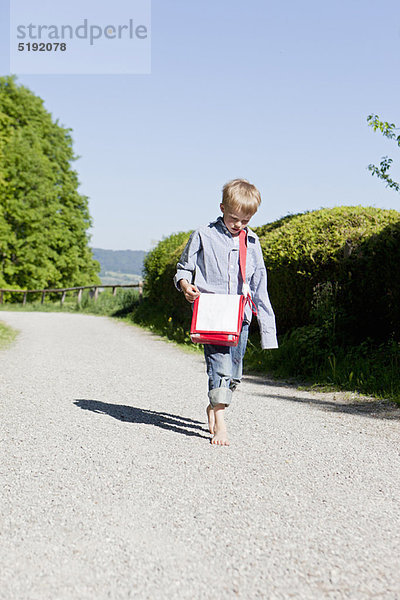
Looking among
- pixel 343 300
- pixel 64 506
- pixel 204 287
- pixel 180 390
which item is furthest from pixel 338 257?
pixel 64 506

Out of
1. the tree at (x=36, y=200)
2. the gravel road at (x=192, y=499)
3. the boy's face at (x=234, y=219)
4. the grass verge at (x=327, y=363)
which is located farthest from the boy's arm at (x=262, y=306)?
the tree at (x=36, y=200)

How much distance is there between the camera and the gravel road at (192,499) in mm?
2221

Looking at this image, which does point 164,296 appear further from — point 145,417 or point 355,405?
Result: point 145,417

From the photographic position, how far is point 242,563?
7.68 feet

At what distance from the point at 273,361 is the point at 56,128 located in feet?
107

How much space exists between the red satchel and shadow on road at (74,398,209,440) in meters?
0.80

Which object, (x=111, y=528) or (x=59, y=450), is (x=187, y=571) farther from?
(x=59, y=450)

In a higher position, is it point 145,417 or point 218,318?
point 218,318

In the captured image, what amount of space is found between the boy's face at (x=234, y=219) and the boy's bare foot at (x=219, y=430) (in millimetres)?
1271

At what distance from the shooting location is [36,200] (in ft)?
108

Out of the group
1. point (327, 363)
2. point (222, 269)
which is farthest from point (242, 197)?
point (327, 363)

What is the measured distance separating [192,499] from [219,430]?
1127 millimetres

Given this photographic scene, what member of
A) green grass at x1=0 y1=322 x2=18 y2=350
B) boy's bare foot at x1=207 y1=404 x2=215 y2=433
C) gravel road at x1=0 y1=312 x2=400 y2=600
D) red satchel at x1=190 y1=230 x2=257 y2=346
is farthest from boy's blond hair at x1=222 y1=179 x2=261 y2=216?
green grass at x1=0 y1=322 x2=18 y2=350

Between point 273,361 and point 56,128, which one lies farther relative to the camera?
point 56,128
